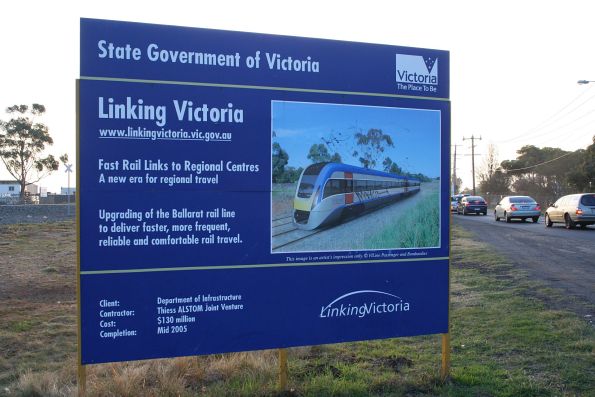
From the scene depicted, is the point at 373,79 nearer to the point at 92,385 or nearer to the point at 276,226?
the point at 276,226

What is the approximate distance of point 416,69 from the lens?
5.23m

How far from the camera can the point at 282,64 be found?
4.82m

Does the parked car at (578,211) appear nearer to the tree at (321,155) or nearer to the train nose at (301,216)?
the tree at (321,155)

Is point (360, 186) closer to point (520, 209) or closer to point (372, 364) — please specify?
point (372, 364)

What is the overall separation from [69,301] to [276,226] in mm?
6770

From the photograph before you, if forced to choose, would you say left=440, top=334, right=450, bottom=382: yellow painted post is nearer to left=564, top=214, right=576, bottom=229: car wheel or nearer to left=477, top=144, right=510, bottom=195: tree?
left=564, top=214, right=576, bottom=229: car wheel

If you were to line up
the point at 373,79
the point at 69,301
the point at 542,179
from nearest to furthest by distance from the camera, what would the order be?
1. the point at 373,79
2. the point at 69,301
3. the point at 542,179

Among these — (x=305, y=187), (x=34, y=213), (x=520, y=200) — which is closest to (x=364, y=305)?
(x=305, y=187)

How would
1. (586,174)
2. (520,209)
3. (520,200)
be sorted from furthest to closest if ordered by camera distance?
1. (586,174)
2. (520,200)
3. (520,209)

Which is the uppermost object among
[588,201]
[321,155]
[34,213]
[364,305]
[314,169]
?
[321,155]

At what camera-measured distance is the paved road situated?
10.1 m

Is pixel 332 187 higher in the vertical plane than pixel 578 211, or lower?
higher

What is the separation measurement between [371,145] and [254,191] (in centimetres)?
116

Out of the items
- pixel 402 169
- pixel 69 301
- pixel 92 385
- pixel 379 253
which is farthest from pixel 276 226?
pixel 69 301
